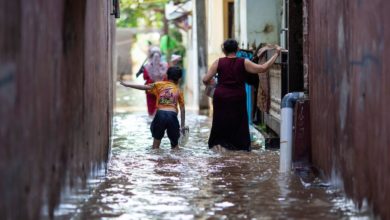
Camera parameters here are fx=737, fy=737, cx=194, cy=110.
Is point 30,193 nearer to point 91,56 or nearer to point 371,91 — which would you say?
point 371,91

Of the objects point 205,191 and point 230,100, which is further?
point 230,100

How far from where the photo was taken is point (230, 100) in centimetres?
974

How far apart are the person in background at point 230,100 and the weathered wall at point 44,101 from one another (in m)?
3.12

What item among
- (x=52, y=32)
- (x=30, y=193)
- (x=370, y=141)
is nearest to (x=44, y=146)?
(x=30, y=193)

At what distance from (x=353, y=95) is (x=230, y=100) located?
14.1 ft

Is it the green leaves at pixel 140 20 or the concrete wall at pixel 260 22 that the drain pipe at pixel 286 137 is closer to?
the concrete wall at pixel 260 22

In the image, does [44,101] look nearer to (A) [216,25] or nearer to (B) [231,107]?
(B) [231,107]

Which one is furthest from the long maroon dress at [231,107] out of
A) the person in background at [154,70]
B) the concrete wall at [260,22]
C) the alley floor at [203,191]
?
the person in background at [154,70]

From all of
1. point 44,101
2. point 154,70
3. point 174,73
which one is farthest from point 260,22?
point 44,101

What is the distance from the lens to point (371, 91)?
4.83m

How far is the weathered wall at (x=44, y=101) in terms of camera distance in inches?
134

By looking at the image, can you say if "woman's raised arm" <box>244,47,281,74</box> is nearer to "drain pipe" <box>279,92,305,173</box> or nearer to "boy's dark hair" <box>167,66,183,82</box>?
"boy's dark hair" <box>167,66,183,82</box>

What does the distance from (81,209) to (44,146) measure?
5.67ft

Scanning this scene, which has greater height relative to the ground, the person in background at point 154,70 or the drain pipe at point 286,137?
the person in background at point 154,70
